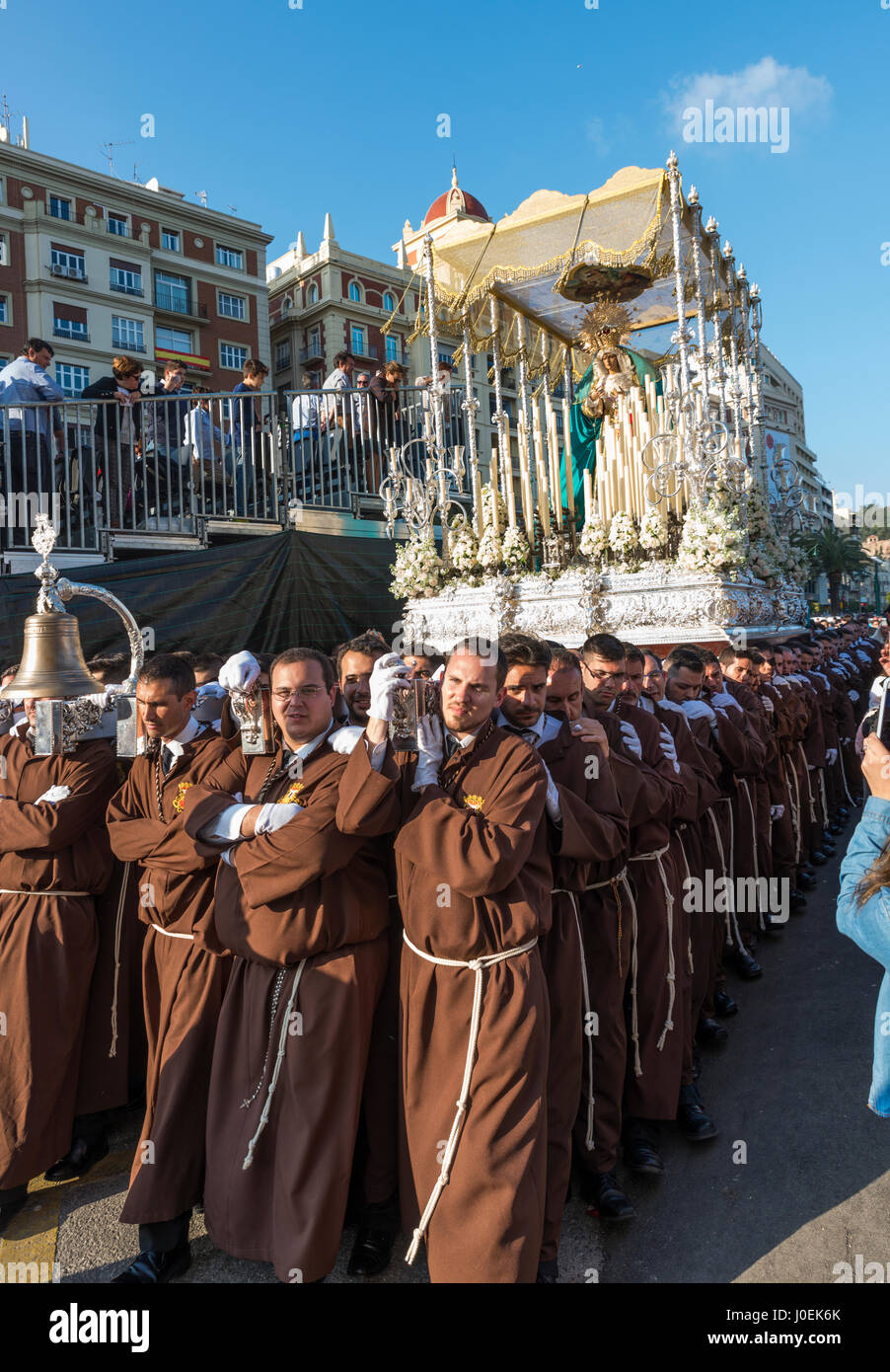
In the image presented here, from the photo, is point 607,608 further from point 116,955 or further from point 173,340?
point 173,340

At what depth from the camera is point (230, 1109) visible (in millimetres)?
2832

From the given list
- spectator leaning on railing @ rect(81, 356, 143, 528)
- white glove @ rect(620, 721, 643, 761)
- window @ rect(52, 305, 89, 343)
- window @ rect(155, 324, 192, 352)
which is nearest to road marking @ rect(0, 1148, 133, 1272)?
white glove @ rect(620, 721, 643, 761)

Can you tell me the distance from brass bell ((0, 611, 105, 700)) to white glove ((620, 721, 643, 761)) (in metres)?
2.04

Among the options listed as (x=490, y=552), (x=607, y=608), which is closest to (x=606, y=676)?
(x=607, y=608)

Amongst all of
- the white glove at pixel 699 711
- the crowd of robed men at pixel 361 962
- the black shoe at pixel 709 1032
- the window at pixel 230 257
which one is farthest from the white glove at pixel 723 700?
the window at pixel 230 257

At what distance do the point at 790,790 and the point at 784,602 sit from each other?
342cm

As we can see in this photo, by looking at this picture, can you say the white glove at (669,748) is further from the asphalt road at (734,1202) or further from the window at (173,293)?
the window at (173,293)

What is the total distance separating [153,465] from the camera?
8492 millimetres

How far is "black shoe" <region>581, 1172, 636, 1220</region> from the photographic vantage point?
9.71 feet

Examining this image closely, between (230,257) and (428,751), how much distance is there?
132ft

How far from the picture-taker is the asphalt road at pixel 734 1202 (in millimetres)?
2779

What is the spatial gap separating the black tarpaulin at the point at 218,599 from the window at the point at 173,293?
32.3 m
